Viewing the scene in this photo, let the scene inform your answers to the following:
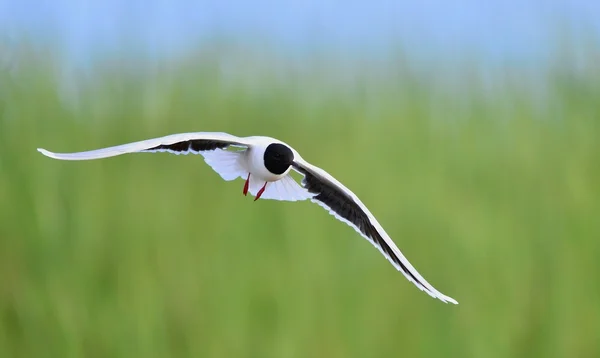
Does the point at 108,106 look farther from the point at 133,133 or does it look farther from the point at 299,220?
the point at 299,220

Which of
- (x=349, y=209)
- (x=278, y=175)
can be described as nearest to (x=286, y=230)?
(x=349, y=209)

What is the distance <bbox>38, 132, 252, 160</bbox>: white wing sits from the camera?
34.3 inches

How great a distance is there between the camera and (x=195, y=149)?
41.2 inches

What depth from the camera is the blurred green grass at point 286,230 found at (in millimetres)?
1359

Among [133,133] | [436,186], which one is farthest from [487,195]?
[133,133]

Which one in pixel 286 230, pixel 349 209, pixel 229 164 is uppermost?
pixel 229 164

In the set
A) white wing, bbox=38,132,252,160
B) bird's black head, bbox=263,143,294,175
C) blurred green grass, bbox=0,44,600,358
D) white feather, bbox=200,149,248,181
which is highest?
white wing, bbox=38,132,252,160

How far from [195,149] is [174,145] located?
47 mm

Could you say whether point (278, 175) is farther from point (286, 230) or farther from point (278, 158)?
point (286, 230)

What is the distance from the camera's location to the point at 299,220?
1.42 metres

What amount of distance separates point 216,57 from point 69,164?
38 centimetres

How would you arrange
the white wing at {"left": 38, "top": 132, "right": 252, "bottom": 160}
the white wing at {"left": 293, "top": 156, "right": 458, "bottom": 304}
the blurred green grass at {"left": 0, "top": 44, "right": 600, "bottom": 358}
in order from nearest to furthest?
the white wing at {"left": 38, "top": 132, "right": 252, "bottom": 160}
the white wing at {"left": 293, "top": 156, "right": 458, "bottom": 304}
the blurred green grass at {"left": 0, "top": 44, "right": 600, "bottom": 358}

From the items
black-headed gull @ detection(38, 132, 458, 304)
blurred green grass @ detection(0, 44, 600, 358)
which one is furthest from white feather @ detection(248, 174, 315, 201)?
blurred green grass @ detection(0, 44, 600, 358)

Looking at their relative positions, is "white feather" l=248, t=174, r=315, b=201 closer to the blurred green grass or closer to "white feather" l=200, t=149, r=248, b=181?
"white feather" l=200, t=149, r=248, b=181
